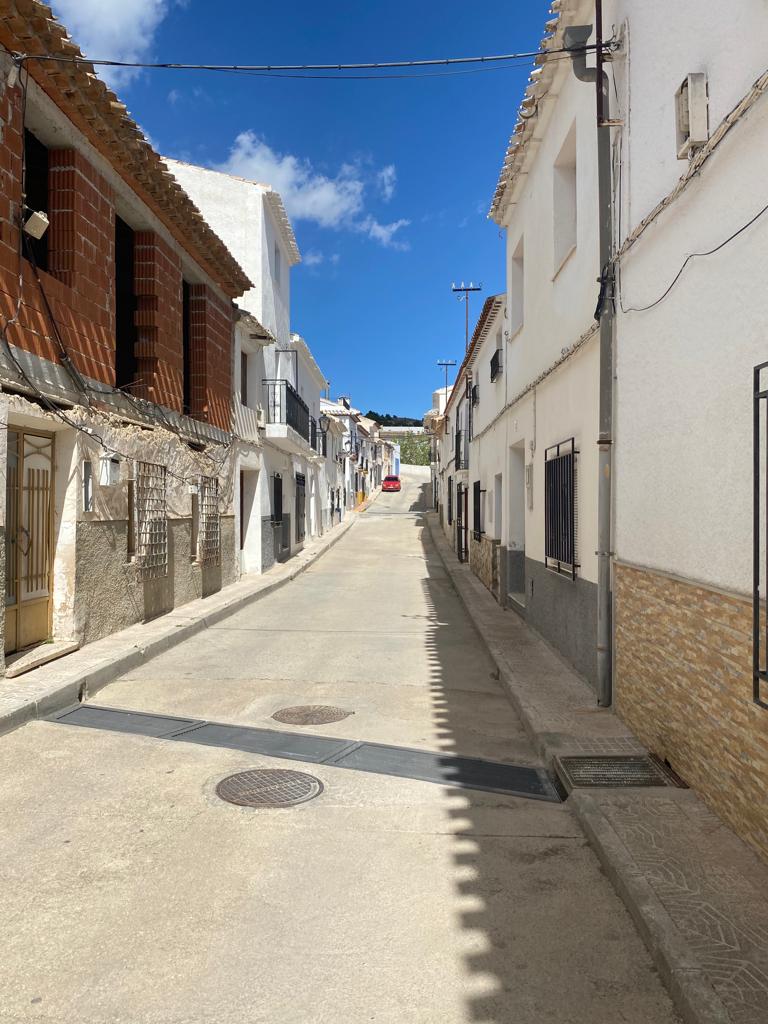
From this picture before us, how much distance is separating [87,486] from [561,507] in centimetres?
508

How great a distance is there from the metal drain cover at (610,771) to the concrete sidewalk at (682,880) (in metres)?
0.13

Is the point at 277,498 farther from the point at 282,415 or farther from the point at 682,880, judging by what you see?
the point at 682,880

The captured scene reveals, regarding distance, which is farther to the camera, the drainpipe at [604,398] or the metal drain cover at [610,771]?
the drainpipe at [604,398]

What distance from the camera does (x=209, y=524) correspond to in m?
13.2

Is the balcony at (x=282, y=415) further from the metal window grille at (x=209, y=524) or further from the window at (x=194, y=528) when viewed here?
the window at (x=194, y=528)

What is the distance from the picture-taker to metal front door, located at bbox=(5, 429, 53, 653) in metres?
7.32

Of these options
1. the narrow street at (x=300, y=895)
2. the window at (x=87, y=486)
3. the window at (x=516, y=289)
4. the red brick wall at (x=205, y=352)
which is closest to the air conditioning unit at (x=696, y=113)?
the narrow street at (x=300, y=895)

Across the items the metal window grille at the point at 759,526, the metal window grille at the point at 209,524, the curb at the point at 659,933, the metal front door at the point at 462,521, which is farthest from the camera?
the metal front door at the point at 462,521

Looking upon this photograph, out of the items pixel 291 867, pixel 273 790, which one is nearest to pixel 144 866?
pixel 291 867

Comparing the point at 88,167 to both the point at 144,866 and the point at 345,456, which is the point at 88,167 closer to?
the point at 144,866

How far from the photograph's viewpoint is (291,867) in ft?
11.8

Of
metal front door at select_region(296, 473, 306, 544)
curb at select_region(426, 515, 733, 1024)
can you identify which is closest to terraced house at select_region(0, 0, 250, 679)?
curb at select_region(426, 515, 733, 1024)

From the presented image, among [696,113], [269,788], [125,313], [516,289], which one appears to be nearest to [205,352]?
[125,313]

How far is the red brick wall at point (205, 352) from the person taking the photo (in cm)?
1307
